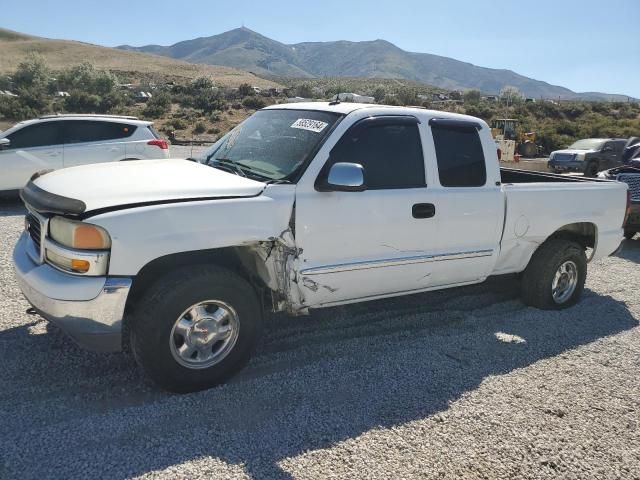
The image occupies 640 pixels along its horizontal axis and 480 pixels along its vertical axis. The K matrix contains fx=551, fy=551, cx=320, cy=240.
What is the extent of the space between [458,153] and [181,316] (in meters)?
2.67

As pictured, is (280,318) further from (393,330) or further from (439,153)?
(439,153)

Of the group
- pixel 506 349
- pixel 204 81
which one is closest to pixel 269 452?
pixel 506 349

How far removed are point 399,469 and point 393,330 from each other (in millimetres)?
1917

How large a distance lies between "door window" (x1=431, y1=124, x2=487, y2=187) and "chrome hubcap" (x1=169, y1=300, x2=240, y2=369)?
207 cm

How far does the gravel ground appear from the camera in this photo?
9.83 feet

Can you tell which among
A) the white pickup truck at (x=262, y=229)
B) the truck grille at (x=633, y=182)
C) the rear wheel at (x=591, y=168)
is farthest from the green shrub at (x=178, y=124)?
the white pickup truck at (x=262, y=229)

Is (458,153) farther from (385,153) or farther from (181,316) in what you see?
(181,316)

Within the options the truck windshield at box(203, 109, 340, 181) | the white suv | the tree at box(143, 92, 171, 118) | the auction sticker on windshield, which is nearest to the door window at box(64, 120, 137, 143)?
the white suv

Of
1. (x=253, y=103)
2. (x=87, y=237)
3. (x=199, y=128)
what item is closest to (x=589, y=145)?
(x=199, y=128)

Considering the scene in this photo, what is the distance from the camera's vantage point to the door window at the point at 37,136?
988cm

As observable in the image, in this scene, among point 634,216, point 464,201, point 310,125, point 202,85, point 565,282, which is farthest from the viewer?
point 202,85

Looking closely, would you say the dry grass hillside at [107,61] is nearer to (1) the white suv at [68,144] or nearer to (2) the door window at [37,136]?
(1) the white suv at [68,144]

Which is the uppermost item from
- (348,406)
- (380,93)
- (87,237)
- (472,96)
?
(472,96)

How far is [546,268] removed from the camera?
5414mm
